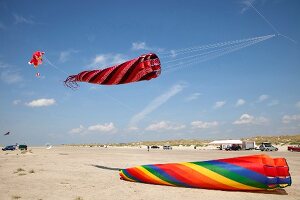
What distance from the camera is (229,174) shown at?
1143cm

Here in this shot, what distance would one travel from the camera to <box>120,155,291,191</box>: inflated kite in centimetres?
1073

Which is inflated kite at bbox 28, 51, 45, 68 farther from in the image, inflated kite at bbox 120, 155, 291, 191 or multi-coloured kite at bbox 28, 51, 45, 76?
inflated kite at bbox 120, 155, 291, 191

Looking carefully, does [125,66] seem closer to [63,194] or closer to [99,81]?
[99,81]

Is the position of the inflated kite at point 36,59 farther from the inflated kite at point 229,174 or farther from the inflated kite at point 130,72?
the inflated kite at point 229,174

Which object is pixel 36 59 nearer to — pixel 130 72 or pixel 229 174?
pixel 130 72

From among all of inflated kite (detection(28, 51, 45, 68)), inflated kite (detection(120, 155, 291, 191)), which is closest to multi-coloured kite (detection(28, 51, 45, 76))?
inflated kite (detection(28, 51, 45, 68))

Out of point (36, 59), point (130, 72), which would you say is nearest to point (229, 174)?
point (130, 72)

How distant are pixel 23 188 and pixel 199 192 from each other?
7.52 meters

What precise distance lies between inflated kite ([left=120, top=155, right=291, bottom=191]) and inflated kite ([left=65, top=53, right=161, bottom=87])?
4.34 meters

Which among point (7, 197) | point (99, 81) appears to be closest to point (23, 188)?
point (7, 197)

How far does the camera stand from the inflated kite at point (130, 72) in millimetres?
13578

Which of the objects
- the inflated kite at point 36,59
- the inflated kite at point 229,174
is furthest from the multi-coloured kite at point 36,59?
the inflated kite at point 229,174

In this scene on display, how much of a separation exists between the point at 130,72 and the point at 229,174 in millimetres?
6397

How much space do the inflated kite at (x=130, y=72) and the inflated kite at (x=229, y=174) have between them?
14.2 ft
